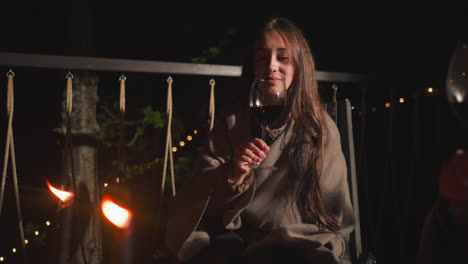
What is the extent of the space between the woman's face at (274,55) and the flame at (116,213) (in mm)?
1351

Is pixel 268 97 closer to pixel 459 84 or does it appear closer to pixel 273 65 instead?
pixel 273 65

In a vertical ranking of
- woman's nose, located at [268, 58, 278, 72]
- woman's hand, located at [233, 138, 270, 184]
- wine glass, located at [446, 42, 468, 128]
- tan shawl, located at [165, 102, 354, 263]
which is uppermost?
woman's nose, located at [268, 58, 278, 72]

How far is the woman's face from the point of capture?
2010 millimetres

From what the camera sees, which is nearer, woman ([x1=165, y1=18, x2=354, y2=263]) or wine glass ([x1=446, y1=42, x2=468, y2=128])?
wine glass ([x1=446, y1=42, x2=468, y2=128])

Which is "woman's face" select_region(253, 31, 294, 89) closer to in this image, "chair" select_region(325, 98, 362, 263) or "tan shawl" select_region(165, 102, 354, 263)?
"tan shawl" select_region(165, 102, 354, 263)

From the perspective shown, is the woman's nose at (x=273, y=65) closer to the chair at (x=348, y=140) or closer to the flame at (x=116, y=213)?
the chair at (x=348, y=140)

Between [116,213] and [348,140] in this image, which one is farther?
[348,140]

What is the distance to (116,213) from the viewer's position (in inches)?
27.0

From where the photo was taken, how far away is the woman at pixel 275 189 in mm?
1733

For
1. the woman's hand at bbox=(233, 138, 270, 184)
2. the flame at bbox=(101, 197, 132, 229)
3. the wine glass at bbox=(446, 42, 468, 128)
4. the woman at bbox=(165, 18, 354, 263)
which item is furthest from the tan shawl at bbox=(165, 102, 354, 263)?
the flame at bbox=(101, 197, 132, 229)

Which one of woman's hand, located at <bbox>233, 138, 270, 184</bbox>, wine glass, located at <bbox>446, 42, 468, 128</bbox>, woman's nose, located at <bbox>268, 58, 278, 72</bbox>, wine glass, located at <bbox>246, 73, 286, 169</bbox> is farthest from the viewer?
woman's nose, located at <bbox>268, 58, 278, 72</bbox>

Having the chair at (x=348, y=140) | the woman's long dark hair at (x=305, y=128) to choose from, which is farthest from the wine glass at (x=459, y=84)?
the chair at (x=348, y=140)

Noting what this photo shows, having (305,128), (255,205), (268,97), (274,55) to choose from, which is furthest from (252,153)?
A: (274,55)

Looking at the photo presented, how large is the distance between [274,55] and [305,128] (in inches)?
14.0
